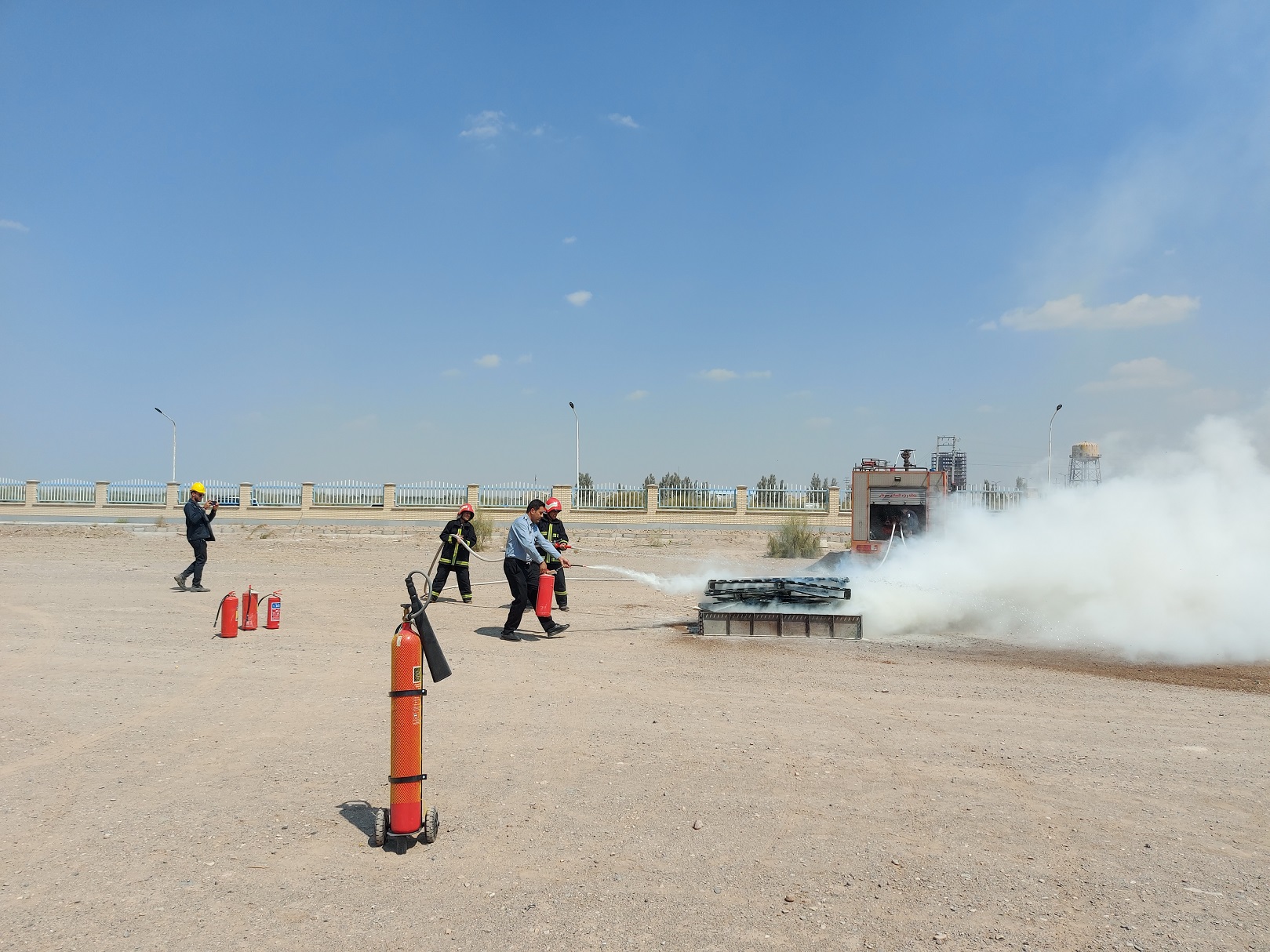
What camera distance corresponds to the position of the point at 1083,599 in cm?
1259

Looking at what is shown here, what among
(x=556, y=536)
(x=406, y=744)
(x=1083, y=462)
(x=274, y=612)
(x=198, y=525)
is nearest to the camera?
(x=406, y=744)

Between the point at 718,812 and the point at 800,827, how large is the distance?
0.49 meters

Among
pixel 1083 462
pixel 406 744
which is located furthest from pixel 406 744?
pixel 1083 462

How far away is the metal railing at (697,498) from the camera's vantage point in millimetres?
38125

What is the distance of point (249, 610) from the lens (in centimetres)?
1140

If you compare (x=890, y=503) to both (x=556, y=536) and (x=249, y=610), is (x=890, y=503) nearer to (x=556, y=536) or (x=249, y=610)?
(x=556, y=536)

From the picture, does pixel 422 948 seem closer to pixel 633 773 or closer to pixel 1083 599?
pixel 633 773

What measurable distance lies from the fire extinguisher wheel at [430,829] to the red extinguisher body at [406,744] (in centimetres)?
4

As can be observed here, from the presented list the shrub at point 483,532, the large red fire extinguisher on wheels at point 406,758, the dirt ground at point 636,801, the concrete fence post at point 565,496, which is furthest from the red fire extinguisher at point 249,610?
the concrete fence post at point 565,496

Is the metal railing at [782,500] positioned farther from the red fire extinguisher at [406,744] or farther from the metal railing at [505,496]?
the red fire extinguisher at [406,744]

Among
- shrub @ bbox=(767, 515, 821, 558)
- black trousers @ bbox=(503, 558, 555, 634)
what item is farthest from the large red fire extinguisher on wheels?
shrub @ bbox=(767, 515, 821, 558)

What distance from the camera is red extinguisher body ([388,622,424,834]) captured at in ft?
14.4

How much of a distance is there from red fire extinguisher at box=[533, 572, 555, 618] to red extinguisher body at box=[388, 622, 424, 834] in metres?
6.92

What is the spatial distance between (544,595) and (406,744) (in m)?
6.98
